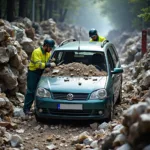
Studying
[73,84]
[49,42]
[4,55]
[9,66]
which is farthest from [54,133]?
[9,66]

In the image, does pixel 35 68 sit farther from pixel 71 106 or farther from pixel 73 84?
pixel 71 106

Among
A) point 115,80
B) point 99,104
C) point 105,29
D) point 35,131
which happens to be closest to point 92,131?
point 99,104

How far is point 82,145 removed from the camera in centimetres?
667

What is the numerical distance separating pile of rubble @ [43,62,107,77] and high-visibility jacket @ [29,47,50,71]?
269mm

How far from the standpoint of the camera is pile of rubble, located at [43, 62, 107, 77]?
8938mm

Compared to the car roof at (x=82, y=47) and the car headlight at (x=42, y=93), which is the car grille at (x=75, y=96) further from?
the car roof at (x=82, y=47)

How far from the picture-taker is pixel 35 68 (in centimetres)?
945

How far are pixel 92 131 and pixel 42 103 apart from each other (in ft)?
4.24

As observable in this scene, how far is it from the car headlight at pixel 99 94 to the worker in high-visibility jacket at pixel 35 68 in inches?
61.7

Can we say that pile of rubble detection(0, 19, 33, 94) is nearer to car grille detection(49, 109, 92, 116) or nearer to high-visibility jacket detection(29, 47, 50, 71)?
high-visibility jacket detection(29, 47, 50, 71)

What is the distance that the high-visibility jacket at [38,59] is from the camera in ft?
30.1

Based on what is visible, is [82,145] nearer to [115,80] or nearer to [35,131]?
[35,131]

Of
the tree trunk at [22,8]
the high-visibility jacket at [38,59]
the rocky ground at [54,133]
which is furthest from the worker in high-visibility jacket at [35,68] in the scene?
the tree trunk at [22,8]

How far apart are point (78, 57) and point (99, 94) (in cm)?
182
